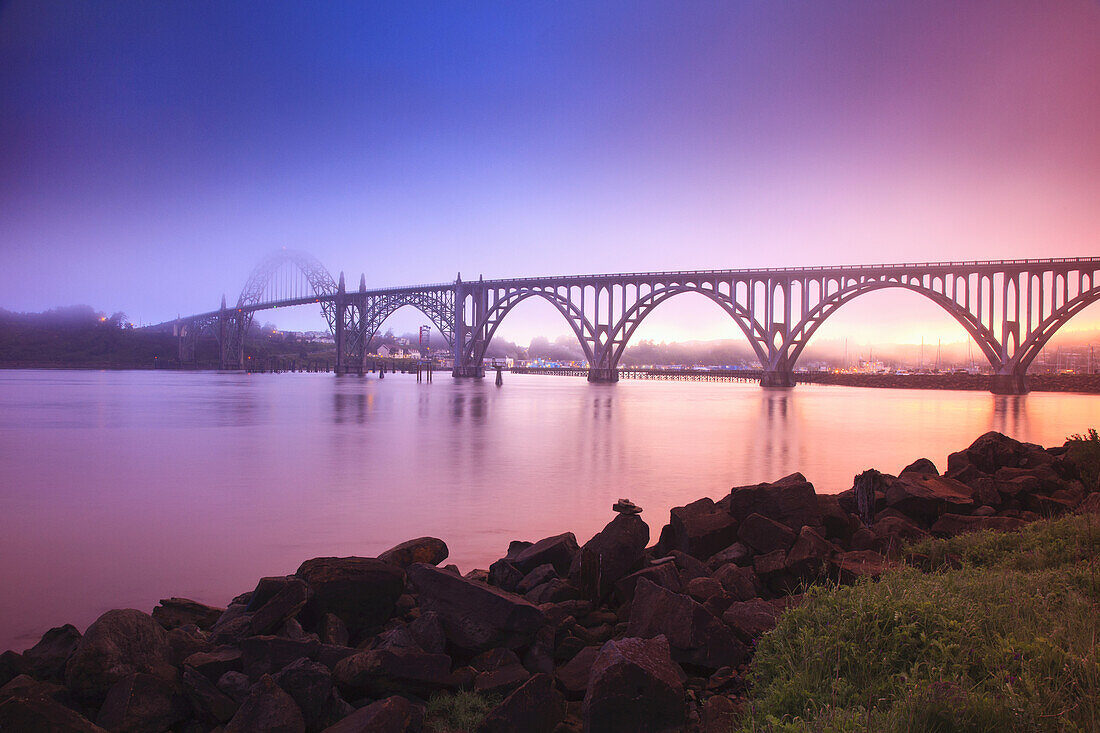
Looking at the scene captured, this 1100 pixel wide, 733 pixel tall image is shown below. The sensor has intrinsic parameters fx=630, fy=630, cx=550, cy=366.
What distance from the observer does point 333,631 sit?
4.99m

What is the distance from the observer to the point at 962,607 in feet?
13.4

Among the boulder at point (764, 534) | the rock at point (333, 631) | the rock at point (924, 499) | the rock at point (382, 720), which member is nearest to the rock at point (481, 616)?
the rock at point (333, 631)

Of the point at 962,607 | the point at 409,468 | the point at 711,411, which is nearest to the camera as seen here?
the point at 962,607

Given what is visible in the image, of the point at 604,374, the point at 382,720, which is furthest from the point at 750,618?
the point at 604,374

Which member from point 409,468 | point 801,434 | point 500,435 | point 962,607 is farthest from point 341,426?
point 962,607

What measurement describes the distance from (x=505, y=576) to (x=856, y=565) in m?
3.34

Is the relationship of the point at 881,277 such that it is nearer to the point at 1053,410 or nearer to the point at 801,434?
the point at 1053,410

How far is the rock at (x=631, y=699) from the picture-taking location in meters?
3.75

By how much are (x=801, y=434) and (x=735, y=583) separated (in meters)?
19.3

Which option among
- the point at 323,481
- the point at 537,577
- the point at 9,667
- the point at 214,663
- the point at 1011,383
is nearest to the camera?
the point at 214,663

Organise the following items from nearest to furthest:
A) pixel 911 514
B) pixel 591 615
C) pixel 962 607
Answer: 1. pixel 962 607
2. pixel 591 615
3. pixel 911 514

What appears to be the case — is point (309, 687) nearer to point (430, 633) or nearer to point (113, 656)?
point (430, 633)

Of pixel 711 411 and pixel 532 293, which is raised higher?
pixel 532 293

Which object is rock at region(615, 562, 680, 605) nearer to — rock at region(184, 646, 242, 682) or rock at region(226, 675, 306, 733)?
rock at region(226, 675, 306, 733)
